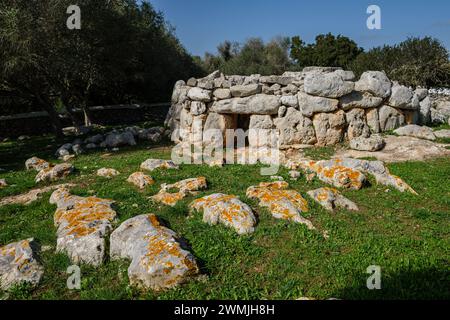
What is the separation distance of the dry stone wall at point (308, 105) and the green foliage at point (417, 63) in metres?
12.6

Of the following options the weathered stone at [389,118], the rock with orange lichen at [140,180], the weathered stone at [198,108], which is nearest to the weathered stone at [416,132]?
the weathered stone at [389,118]

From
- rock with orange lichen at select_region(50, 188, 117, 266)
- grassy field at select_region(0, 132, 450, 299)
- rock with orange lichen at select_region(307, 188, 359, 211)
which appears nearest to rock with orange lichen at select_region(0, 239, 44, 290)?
grassy field at select_region(0, 132, 450, 299)

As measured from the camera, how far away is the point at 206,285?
16.3 feet

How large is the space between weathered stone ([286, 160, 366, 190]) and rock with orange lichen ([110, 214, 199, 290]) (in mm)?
4435

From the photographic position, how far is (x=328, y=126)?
13484 mm

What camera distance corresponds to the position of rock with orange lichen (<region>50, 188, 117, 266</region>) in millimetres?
5652

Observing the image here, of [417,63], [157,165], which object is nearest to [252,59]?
[417,63]

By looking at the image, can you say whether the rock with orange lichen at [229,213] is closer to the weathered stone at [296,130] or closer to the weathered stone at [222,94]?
the weathered stone at [296,130]

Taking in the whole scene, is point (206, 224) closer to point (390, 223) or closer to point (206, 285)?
point (206, 285)

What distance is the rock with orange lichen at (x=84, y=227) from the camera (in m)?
5.65

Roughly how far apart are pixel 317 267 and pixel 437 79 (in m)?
25.5

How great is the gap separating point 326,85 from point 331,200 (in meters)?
6.90

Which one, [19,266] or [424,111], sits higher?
[424,111]

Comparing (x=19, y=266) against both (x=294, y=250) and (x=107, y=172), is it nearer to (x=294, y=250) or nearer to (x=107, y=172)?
(x=294, y=250)
